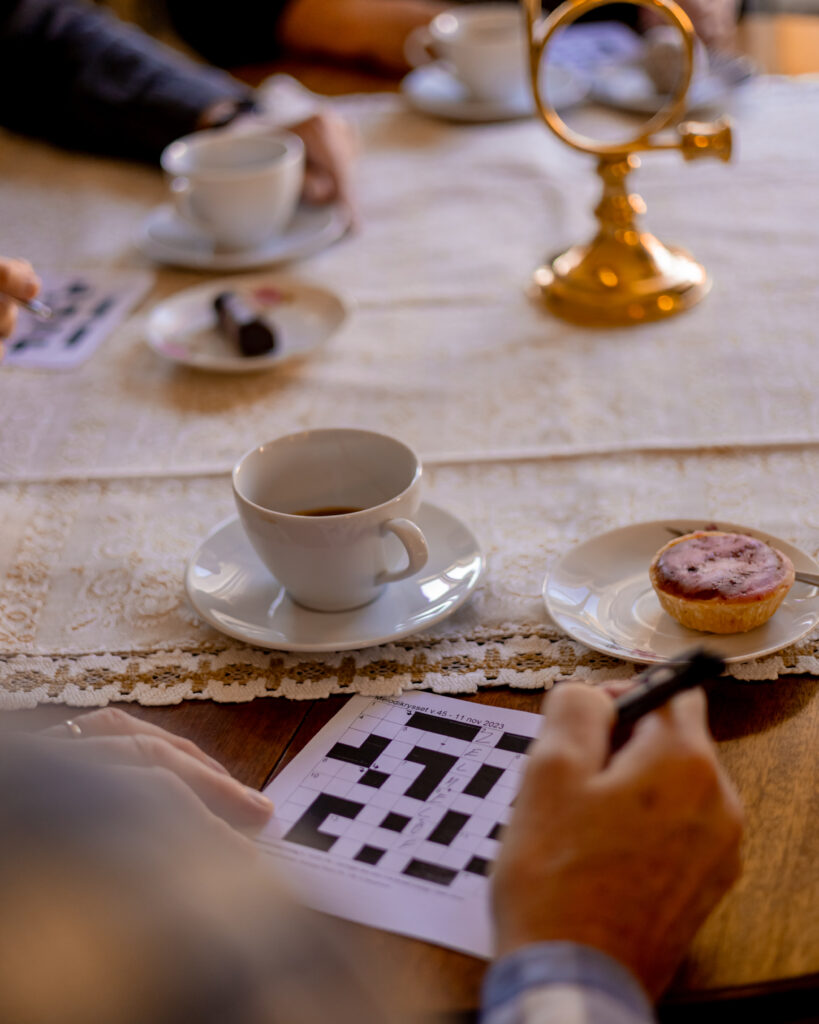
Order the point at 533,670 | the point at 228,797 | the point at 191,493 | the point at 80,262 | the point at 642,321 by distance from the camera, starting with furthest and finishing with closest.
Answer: the point at 80,262 < the point at 642,321 < the point at 191,493 < the point at 533,670 < the point at 228,797

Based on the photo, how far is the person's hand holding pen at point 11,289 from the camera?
1.09m

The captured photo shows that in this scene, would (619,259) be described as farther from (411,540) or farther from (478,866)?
(478,866)

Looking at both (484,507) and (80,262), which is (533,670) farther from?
(80,262)

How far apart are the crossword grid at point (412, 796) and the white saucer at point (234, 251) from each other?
0.82 metres

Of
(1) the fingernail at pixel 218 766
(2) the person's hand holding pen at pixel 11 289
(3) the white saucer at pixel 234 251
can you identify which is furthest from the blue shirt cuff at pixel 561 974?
(3) the white saucer at pixel 234 251

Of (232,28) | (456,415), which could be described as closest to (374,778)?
(456,415)

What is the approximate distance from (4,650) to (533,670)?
37 centimetres

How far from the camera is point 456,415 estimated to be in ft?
3.36

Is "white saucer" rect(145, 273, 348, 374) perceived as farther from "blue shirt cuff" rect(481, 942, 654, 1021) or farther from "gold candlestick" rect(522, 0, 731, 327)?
"blue shirt cuff" rect(481, 942, 654, 1021)

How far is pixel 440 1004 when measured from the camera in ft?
1.60

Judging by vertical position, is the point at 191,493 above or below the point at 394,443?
below

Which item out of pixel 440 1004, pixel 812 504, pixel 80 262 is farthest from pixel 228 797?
pixel 80 262

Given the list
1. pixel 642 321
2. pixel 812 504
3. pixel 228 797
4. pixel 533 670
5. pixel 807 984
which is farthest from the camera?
pixel 642 321

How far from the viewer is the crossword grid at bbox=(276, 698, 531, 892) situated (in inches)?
22.3
